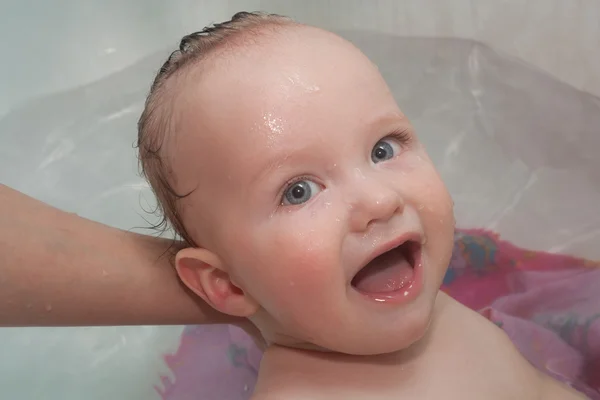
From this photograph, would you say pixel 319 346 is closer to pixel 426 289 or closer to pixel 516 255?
pixel 426 289

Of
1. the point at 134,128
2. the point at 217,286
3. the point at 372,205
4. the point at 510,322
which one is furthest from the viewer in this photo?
the point at 134,128

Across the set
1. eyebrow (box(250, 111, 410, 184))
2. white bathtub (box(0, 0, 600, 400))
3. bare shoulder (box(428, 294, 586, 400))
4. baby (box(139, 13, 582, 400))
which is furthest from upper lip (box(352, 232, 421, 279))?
white bathtub (box(0, 0, 600, 400))

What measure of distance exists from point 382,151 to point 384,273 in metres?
0.13

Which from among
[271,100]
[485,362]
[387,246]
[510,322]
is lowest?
[510,322]

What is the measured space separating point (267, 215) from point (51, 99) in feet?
3.21

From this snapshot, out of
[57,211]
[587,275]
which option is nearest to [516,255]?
[587,275]

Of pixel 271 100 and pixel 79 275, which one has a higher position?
pixel 271 100

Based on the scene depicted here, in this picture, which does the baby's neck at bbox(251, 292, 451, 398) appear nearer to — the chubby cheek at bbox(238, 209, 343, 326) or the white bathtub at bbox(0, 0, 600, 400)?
the chubby cheek at bbox(238, 209, 343, 326)

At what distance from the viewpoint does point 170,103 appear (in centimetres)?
77

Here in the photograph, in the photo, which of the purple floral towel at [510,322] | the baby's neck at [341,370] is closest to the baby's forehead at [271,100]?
the baby's neck at [341,370]

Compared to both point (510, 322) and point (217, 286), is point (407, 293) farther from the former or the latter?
point (510, 322)

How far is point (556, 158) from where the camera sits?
1.34 metres

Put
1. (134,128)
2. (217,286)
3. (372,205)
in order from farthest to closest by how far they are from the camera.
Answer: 1. (134,128)
2. (217,286)
3. (372,205)

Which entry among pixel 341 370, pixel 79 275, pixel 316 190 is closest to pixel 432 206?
pixel 316 190
